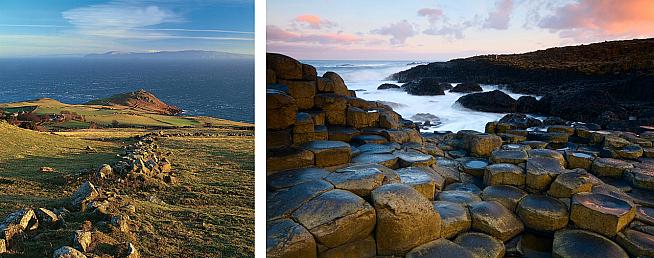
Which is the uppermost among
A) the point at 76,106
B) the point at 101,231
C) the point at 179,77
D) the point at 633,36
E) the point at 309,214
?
the point at 633,36

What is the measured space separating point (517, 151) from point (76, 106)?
292cm

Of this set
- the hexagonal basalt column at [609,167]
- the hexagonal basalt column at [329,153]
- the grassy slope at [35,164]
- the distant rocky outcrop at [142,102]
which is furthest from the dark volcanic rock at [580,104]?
the grassy slope at [35,164]

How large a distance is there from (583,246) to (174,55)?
2.37 meters

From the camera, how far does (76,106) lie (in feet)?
6.99

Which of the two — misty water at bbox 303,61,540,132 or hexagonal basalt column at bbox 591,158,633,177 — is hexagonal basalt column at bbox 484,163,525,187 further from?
misty water at bbox 303,61,540,132

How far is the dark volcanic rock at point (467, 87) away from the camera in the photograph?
3555mm

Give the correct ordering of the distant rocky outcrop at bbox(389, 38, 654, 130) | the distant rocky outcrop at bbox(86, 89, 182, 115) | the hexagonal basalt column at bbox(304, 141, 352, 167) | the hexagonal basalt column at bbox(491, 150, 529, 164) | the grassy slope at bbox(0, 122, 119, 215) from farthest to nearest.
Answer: the distant rocky outcrop at bbox(389, 38, 654, 130), the hexagonal basalt column at bbox(491, 150, 529, 164), the hexagonal basalt column at bbox(304, 141, 352, 167), the distant rocky outcrop at bbox(86, 89, 182, 115), the grassy slope at bbox(0, 122, 119, 215)

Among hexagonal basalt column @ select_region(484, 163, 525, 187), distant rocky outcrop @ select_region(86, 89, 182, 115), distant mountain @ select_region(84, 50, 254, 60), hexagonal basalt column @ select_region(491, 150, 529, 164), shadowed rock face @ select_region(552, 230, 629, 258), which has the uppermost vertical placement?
distant mountain @ select_region(84, 50, 254, 60)

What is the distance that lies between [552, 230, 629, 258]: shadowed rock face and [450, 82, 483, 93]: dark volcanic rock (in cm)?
156

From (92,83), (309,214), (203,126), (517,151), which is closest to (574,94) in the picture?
(517,151)

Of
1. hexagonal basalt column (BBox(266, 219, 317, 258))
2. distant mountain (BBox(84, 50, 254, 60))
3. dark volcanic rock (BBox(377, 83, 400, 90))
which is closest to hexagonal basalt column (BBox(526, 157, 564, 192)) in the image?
dark volcanic rock (BBox(377, 83, 400, 90))

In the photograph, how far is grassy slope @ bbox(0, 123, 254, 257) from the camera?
1.90 metres

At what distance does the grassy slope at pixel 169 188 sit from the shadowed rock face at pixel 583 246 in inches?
64.2

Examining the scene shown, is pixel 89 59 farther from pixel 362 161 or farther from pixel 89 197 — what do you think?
pixel 362 161
